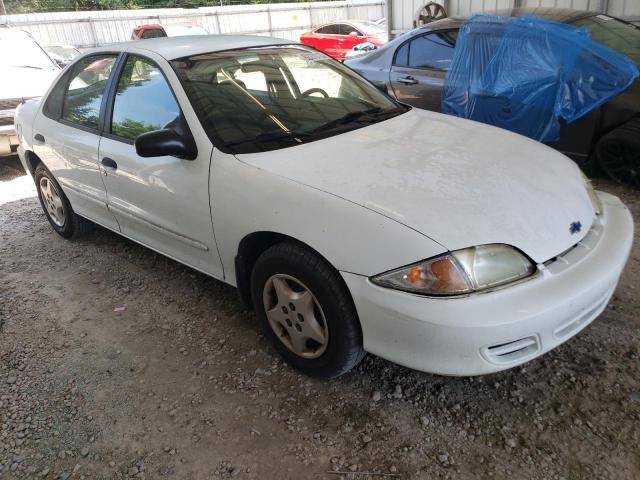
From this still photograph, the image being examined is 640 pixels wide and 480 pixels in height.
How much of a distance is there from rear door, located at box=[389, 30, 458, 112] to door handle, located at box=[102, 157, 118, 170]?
3243 mm

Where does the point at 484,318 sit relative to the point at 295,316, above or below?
above

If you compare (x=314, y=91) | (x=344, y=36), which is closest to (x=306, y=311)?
(x=314, y=91)

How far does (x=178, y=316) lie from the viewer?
10.4 feet

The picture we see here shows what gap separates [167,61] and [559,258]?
88.6 inches

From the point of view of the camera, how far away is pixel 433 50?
17.5ft

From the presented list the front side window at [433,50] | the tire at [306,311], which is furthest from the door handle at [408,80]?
the tire at [306,311]

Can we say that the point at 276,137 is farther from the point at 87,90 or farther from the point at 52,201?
the point at 52,201

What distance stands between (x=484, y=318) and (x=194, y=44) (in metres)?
2.38

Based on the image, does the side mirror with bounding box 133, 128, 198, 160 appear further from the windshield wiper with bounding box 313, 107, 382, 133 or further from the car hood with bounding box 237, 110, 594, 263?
the windshield wiper with bounding box 313, 107, 382, 133

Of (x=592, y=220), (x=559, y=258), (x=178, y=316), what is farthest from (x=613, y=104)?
(x=178, y=316)

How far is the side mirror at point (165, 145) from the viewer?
2.53m

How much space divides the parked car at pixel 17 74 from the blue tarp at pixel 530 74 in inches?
193

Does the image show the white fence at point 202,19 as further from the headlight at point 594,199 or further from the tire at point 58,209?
the headlight at point 594,199

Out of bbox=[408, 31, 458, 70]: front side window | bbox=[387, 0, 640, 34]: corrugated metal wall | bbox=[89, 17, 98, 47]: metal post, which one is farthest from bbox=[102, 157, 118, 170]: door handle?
bbox=[89, 17, 98, 47]: metal post
